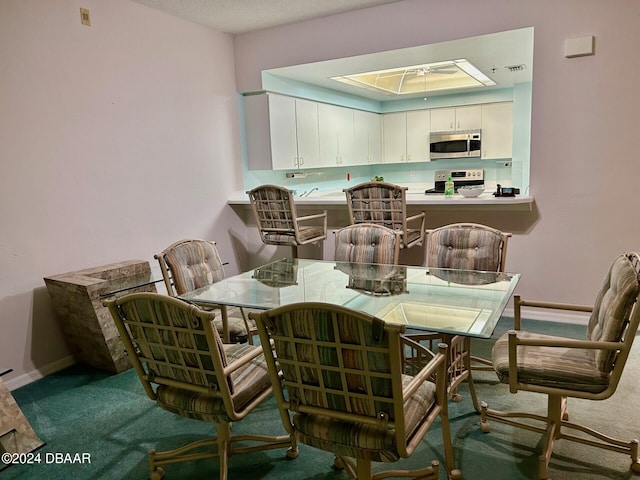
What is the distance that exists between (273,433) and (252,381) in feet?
1.99

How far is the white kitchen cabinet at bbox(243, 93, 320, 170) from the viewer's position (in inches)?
189

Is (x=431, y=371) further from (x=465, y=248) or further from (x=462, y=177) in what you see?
(x=462, y=177)

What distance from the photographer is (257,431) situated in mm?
2355

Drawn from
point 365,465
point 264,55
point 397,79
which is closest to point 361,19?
point 264,55

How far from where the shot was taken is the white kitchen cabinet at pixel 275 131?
480 cm

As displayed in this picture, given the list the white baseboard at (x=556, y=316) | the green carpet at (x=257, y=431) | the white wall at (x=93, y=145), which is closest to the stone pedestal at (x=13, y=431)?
the green carpet at (x=257, y=431)

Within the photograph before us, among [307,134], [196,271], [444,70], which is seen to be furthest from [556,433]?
[444,70]

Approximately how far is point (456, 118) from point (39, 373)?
578 cm

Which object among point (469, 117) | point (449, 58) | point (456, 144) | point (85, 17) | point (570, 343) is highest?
point (85, 17)

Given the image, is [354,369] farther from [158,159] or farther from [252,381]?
[158,159]

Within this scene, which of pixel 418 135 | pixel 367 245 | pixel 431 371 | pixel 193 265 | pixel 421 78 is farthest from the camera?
pixel 418 135

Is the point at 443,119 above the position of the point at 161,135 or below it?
above

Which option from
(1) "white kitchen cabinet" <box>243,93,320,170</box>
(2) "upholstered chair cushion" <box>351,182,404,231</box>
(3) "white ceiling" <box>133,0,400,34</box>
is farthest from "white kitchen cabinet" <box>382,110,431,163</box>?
(2) "upholstered chair cushion" <box>351,182,404,231</box>

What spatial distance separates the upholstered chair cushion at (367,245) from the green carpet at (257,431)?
0.92 meters
